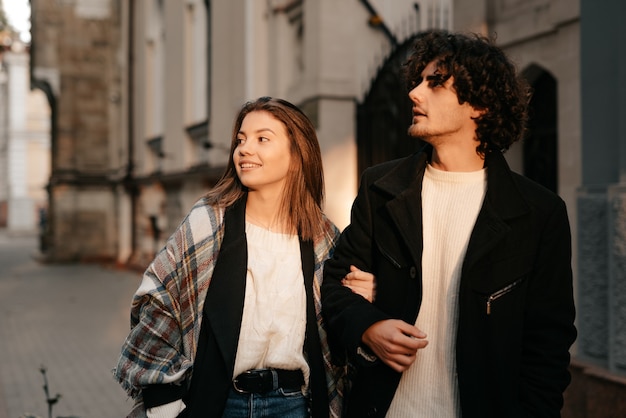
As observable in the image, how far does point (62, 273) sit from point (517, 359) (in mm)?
18024

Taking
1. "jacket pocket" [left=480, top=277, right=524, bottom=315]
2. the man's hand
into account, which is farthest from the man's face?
the man's hand

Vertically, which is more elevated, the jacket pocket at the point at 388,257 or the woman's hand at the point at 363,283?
the jacket pocket at the point at 388,257

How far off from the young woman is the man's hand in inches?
8.2

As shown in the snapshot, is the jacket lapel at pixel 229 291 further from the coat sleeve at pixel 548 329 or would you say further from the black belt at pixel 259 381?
the coat sleeve at pixel 548 329

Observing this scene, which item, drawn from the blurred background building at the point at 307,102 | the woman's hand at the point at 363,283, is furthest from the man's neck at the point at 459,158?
the blurred background building at the point at 307,102

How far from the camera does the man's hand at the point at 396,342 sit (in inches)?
77.3

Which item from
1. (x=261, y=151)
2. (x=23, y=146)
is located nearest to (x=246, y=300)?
(x=261, y=151)

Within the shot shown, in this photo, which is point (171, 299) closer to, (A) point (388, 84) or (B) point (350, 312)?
(B) point (350, 312)

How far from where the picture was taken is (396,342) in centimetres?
197

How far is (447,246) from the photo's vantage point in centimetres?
211

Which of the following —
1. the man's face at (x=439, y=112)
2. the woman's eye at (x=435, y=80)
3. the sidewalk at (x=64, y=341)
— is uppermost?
the woman's eye at (x=435, y=80)

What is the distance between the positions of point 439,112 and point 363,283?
603 millimetres

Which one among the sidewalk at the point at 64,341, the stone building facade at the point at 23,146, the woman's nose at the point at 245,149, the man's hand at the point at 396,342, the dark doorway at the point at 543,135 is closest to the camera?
the man's hand at the point at 396,342

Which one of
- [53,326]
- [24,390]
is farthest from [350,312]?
[53,326]
